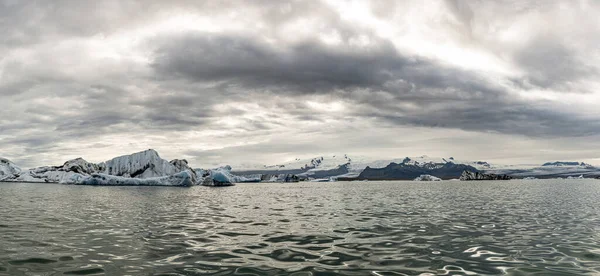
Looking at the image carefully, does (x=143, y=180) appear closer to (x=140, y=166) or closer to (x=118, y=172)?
(x=140, y=166)

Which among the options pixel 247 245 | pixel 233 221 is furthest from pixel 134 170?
pixel 247 245

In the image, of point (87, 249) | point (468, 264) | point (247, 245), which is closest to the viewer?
point (468, 264)

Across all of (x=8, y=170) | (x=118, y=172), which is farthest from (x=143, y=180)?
(x=8, y=170)

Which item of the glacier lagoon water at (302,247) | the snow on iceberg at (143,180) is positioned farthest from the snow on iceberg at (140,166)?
the glacier lagoon water at (302,247)

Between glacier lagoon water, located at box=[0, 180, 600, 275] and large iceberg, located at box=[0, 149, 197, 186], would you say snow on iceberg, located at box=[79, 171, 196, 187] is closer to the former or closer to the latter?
large iceberg, located at box=[0, 149, 197, 186]

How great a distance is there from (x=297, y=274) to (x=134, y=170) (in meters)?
134

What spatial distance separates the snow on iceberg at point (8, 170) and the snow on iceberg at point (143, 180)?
5870 cm

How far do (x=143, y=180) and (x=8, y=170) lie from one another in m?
83.1

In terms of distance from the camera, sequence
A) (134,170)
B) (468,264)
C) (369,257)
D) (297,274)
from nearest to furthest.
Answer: (297,274), (468,264), (369,257), (134,170)

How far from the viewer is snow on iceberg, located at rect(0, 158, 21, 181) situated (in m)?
156

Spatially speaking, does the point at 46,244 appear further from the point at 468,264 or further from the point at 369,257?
the point at 468,264

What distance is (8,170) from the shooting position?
15875 centimetres

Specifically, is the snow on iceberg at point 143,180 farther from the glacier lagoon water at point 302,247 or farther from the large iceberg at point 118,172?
the glacier lagoon water at point 302,247

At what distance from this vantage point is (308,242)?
51.9ft
